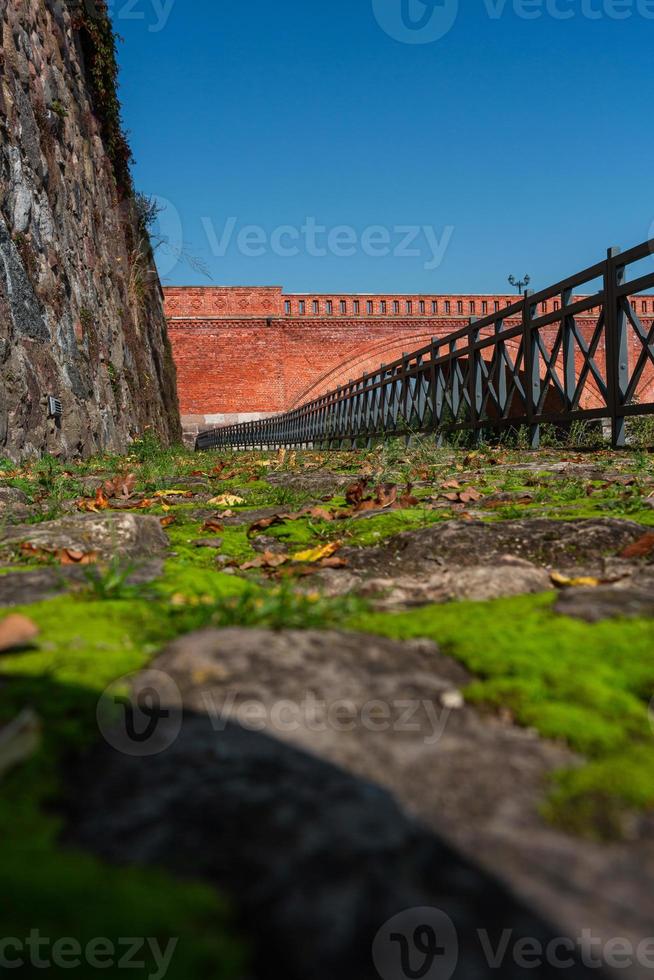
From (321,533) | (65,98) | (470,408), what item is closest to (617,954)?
(321,533)

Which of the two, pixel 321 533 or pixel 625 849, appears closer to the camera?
pixel 625 849

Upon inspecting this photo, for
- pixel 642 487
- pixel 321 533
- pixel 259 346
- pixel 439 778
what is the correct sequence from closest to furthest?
1. pixel 439 778
2. pixel 321 533
3. pixel 642 487
4. pixel 259 346

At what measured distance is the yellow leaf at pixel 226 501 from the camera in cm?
429

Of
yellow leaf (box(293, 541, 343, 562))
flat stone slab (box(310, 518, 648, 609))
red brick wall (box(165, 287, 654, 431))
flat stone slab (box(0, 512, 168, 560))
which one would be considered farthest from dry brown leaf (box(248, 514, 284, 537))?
red brick wall (box(165, 287, 654, 431))

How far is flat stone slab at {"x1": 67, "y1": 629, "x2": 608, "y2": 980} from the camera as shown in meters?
0.64

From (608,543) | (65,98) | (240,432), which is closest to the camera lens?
(608,543)

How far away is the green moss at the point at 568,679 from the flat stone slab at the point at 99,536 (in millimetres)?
1174

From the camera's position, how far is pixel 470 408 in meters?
9.92

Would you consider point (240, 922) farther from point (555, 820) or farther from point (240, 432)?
point (240, 432)

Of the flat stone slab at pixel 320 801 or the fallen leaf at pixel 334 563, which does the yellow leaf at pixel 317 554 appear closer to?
the fallen leaf at pixel 334 563

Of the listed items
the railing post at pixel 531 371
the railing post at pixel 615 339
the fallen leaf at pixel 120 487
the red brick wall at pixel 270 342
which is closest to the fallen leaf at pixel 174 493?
the fallen leaf at pixel 120 487

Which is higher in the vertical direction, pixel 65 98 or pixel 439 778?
pixel 65 98

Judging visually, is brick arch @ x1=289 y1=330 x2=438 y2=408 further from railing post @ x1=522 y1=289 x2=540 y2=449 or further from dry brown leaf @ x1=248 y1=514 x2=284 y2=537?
dry brown leaf @ x1=248 y1=514 x2=284 y2=537

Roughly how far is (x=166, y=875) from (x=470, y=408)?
9.56 meters
